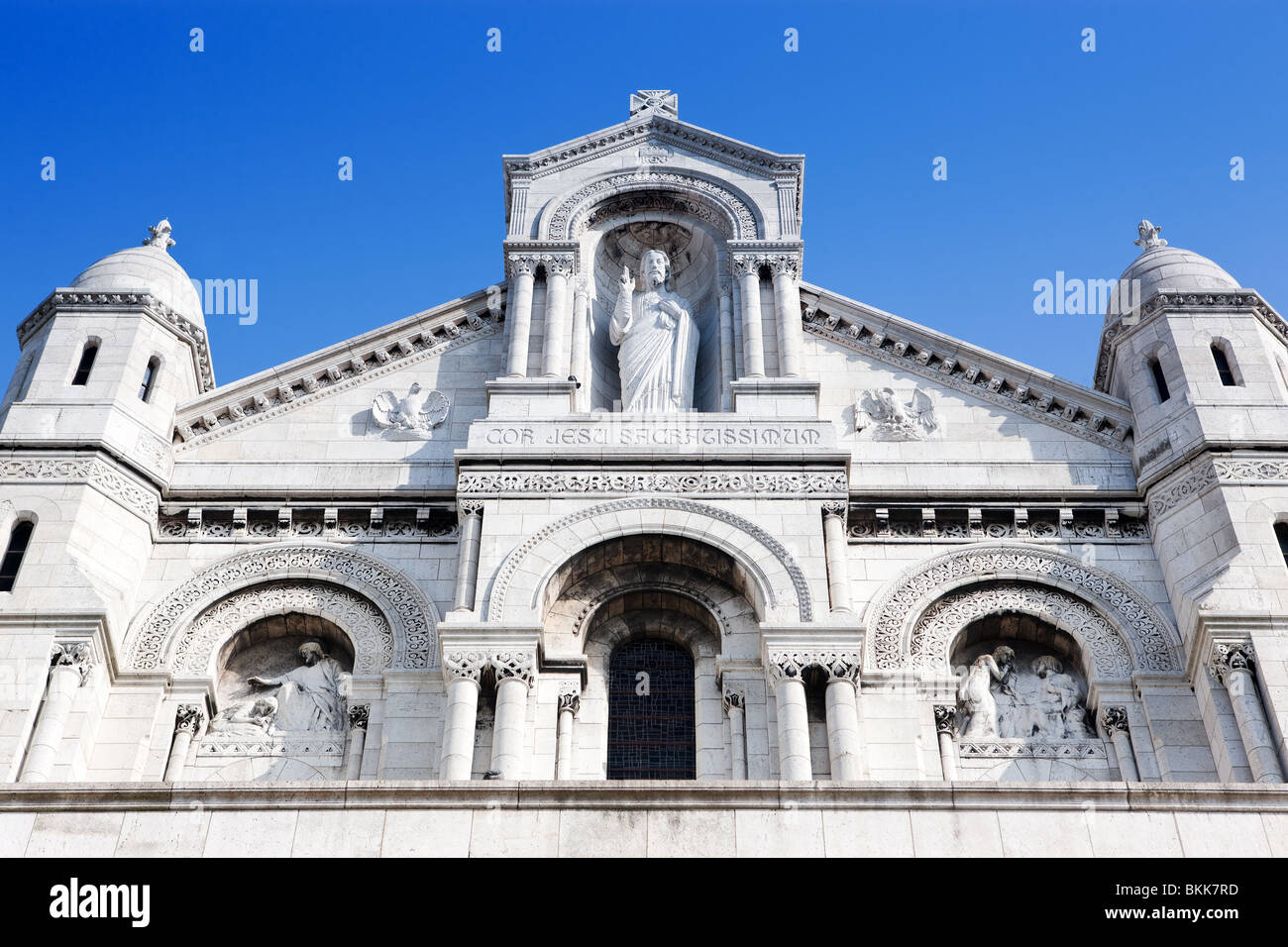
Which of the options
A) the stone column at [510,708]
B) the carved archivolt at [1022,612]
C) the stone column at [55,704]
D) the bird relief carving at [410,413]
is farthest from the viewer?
the bird relief carving at [410,413]

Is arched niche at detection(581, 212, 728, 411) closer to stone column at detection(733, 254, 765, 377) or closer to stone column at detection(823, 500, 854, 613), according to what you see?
stone column at detection(733, 254, 765, 377)

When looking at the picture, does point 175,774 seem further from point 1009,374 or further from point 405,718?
point 1009,374

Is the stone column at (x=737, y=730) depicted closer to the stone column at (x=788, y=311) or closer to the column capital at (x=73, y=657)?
the stone column at (x=788, y=311)

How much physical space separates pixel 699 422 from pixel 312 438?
20.3ft

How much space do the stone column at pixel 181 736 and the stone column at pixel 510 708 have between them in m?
4.24

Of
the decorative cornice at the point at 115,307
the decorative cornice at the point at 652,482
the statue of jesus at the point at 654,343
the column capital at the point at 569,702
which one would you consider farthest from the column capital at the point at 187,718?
the statue of jesus at the point at 654,343

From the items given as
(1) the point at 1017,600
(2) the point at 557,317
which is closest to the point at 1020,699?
(1) the point at 1017,600

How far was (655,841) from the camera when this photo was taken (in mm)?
15867

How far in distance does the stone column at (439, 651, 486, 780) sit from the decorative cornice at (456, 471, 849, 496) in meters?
3.10

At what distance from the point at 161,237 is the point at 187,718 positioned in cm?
999

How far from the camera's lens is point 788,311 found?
94.5ft

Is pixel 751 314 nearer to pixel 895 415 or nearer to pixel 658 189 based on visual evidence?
pixel 895 415

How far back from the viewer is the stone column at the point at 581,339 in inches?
1118
